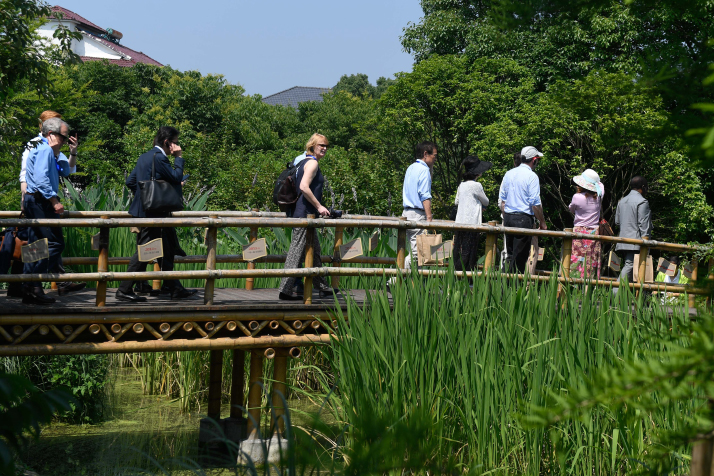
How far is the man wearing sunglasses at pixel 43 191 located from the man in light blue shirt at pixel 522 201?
3.65 metres

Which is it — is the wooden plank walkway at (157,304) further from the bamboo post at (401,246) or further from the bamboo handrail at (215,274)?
the bamboo post at (401,246)

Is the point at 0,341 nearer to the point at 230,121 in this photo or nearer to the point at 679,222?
the point at 679,222

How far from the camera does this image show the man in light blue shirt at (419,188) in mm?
6180

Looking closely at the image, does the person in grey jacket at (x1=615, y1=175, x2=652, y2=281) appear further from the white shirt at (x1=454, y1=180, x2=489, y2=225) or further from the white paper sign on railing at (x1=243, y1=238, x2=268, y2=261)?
the white paper sign on railing at (x1=243, y1=238, x2=268, y2=261)

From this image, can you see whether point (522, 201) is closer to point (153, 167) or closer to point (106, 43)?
point (153, 167)

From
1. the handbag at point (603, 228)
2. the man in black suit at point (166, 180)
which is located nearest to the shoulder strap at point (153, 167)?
the man in black suit at point (166, 180)

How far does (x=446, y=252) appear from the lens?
5.45 meters

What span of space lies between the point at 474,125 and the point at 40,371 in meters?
12.8

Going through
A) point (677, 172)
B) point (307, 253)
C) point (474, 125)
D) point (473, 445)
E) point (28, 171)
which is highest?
point (474, 125)

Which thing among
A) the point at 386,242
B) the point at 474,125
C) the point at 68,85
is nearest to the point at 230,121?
the point at 68,85

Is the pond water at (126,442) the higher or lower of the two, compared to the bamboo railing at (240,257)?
lower

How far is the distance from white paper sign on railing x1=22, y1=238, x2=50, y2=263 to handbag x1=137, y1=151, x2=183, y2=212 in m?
0.95

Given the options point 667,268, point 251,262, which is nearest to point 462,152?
point 667,268

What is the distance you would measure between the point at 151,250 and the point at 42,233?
0.77 m
